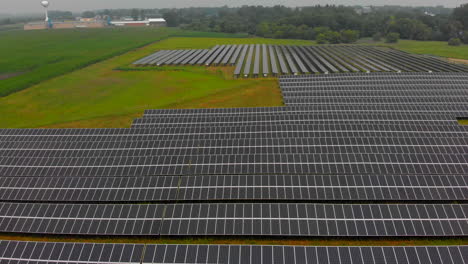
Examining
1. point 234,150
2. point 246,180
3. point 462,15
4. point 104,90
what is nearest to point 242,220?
point 246,180

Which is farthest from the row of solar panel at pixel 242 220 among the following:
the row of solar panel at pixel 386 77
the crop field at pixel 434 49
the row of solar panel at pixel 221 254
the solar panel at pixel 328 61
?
the crop field at pixel 434 49

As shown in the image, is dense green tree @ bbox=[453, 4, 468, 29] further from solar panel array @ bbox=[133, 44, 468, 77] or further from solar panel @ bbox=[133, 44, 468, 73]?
solar panel array @ bbox=[133, 44, 468, 77]

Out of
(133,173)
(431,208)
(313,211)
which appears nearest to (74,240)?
(133,173)

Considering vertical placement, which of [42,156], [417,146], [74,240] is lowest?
[74,240]

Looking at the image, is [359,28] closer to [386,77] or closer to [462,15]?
[462,15]

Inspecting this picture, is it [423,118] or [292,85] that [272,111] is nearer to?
[292,85]
